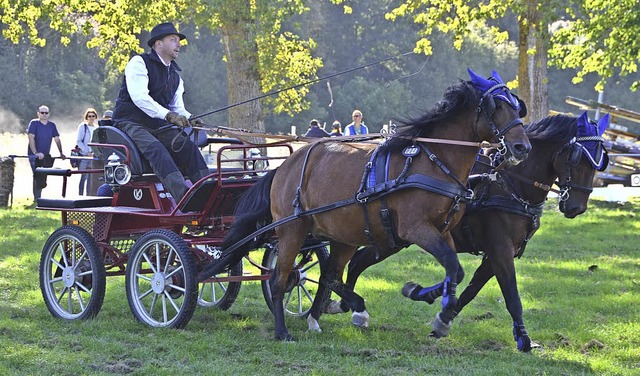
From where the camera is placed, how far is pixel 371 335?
777cm

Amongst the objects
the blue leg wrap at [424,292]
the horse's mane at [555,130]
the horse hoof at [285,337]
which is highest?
the horse's mane at [555,130]

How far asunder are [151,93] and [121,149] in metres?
0.57

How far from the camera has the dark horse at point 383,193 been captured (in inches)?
270

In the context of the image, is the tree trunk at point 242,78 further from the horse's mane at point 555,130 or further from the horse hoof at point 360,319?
the horse's mane at point 555,130

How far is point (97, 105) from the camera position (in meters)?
46.8

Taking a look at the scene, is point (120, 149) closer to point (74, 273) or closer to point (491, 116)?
point (74, 273)

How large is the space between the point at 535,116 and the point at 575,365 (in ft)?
44.8

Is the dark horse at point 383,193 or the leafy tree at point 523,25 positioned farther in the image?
the leafy tree at point 523,25

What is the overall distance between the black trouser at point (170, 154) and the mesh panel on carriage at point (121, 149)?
0.07 metres

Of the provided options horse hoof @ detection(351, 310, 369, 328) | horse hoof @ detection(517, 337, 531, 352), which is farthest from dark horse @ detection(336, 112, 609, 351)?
horse hoof @ detection(351, 310, 369, 328)

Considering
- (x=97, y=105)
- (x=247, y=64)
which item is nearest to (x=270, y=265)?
(x=247, y=64)

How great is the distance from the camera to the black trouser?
8.19 meters

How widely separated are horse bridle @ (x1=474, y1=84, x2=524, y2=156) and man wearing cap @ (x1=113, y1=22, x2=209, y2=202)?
2558 millimetres

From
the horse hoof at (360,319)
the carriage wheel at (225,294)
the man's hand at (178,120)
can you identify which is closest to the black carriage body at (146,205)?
the man's hand at (178,120)
